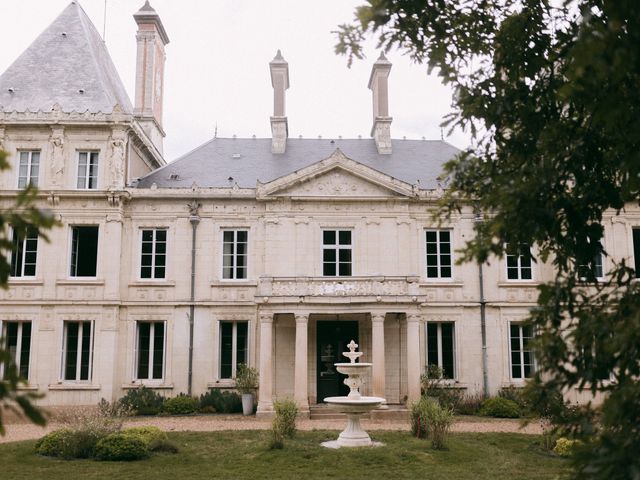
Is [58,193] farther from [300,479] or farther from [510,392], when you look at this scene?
[510,392]

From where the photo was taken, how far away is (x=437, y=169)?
1032 inches

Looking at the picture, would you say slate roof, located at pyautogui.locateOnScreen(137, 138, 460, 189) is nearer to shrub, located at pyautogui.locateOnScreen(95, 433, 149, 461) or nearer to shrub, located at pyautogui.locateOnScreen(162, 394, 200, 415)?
shrub, located at pyautogui.locateOnScreen(162, 394, 200, 415)

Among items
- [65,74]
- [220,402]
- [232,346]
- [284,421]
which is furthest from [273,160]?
[284,421]

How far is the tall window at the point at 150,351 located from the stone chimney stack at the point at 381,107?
11.8 m

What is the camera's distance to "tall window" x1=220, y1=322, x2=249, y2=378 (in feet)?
76.9

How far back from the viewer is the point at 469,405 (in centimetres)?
2223

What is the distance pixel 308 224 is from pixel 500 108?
56.8ft

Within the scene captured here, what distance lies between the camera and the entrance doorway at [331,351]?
75.7 ft

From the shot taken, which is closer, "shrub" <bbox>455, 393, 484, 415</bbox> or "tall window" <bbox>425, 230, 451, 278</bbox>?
"shrub" <bbox>455, 393, 484, 415</bbox>

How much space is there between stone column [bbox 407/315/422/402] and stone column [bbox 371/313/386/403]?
2.90 ft

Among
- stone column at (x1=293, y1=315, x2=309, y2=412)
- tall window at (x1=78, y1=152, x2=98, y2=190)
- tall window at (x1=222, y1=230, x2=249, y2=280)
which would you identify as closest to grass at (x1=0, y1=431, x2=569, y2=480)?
stone column at (x1=293, y1=315, x2=309, y2=412)

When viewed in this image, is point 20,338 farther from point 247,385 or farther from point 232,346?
point 247,385

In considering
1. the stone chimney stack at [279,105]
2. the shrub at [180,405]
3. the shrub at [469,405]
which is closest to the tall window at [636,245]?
the shrub at [469,405]

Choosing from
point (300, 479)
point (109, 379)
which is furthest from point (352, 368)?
point (109, 379)
